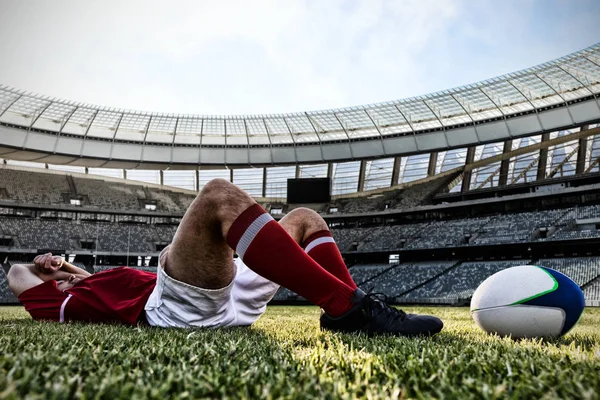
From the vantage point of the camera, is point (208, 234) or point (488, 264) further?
point (488, 264)

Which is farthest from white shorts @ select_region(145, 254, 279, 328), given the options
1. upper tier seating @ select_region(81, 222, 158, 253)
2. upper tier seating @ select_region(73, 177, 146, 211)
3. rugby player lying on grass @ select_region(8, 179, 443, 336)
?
upper tier seating @ select_region(73, 177, 146, 211)

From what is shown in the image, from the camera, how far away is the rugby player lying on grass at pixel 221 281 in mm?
2367

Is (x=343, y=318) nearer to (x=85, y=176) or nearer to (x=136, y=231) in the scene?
(x=136, y=231)

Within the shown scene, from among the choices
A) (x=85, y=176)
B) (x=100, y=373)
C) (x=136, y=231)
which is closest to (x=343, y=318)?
(x=100, y=373)

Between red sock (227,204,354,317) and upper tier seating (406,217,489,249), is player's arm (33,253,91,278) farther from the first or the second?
A: upper tier seating (406,217,489,249)

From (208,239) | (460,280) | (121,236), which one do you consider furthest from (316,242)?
(121,236)


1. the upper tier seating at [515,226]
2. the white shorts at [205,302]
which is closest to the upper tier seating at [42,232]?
the upper tier seating at [515,226]

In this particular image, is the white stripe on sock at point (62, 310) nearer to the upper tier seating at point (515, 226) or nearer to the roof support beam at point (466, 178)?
the upper tier seating at point (515, 226)

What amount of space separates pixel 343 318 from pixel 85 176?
38.0 metres

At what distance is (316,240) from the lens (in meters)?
3.56

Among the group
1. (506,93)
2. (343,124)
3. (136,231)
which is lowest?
(136,231)

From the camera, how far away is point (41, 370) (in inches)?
54.8

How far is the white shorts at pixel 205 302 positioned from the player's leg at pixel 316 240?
500 millimetres

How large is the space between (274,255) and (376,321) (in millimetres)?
809
